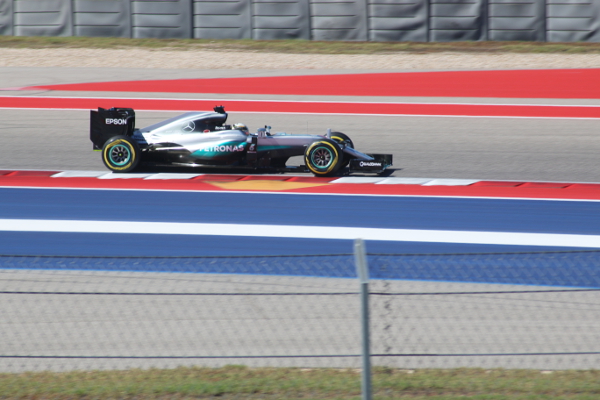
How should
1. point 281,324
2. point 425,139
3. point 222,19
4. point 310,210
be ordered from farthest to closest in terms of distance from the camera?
point 222,19, point 425,139, point 310,210, point 281,324

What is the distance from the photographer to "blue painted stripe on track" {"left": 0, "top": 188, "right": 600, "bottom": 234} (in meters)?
9.62

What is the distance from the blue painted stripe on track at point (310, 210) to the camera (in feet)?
31.6

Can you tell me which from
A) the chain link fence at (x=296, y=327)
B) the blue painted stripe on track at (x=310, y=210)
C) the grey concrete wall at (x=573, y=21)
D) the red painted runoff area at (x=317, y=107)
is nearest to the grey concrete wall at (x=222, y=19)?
the red painted runoff area at (x=317, y=107)

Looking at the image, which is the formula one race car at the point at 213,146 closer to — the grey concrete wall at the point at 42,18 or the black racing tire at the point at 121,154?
the black racing tire at the point at 121,154

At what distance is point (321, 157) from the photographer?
11336 millimetres

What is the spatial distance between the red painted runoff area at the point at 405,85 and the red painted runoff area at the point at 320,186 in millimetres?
8131

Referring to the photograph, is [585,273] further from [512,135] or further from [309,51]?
[309,51]

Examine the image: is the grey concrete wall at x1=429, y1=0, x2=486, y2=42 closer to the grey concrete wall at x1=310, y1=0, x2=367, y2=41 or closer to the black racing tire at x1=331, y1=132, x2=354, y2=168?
the grey concrete wall at x1=310, y1=0, x2=367, y2=41

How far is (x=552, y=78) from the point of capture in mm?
20672

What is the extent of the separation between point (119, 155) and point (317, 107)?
7009mm

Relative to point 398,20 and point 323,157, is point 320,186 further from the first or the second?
point 398,20

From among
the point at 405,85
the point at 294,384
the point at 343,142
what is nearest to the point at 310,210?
the point at 343,142

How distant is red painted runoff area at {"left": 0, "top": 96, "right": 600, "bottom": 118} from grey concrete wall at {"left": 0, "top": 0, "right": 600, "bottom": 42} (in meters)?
7.00

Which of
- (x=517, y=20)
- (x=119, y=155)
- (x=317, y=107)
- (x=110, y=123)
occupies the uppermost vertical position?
(x=517, y=20)
